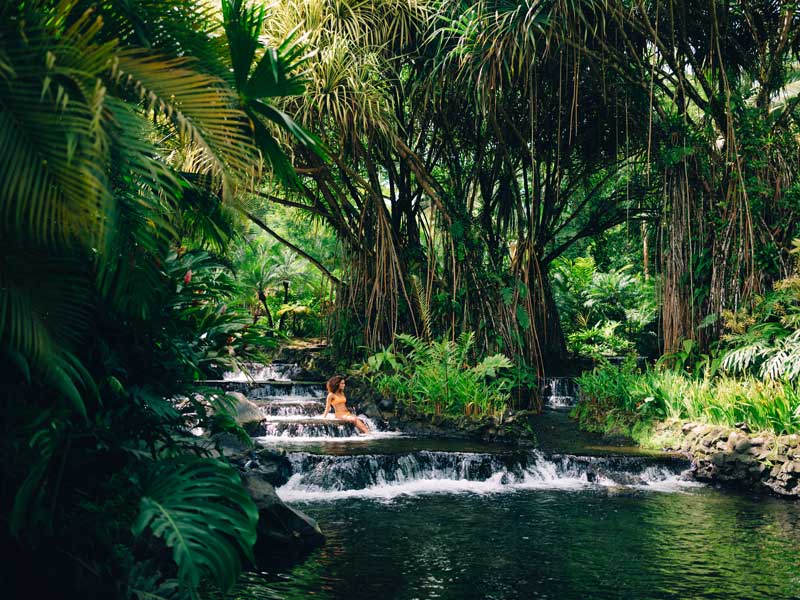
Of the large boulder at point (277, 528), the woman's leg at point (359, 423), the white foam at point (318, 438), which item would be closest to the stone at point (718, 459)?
the white foam at point (318, 438)

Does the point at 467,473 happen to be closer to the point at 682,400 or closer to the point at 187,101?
the point at 682,400

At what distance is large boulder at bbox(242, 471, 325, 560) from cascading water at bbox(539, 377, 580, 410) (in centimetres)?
838

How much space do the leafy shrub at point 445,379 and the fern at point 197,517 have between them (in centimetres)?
745

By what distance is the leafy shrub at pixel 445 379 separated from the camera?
420 inches

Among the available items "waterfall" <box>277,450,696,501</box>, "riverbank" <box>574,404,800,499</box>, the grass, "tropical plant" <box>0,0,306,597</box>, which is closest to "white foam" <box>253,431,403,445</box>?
"waterfall" <box>277,450,696,501</box>

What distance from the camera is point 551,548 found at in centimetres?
585

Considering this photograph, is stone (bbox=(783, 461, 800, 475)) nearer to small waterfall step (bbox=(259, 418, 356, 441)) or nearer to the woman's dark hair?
small waterfall step (bbox=(259, 418, 356, 441))

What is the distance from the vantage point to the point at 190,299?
3.85 meters

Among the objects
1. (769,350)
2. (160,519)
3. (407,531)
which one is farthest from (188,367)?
(769,350)

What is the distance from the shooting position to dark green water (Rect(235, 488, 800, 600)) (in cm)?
493

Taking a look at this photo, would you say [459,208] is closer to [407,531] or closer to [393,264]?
[393,264]

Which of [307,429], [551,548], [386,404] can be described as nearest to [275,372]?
[386,404]

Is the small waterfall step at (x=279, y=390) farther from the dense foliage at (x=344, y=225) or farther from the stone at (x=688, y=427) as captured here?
the stone at (x=688, y=427)

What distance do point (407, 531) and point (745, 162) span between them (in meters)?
6.81
